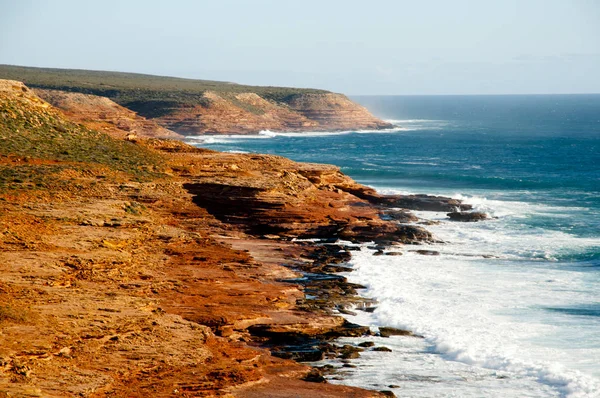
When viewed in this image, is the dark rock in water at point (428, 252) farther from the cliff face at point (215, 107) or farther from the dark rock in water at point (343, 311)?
the cliff face at point (215, 107)

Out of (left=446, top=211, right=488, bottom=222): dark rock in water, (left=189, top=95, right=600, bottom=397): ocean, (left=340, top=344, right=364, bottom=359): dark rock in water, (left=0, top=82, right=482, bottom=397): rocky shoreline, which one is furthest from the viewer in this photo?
(left=446, top=211, right=488, bottom=222): dark rock in water

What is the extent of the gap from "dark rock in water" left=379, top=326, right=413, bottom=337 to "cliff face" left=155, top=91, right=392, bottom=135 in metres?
105

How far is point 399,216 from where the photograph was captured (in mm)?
44188

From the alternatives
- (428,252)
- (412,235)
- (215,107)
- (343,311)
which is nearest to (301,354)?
(343,311)

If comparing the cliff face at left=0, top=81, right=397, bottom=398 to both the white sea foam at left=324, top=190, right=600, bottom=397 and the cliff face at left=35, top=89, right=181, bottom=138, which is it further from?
the cliff face at left=35, top=89, right=181, bottom=138

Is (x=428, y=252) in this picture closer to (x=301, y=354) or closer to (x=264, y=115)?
(x=301, y=354)

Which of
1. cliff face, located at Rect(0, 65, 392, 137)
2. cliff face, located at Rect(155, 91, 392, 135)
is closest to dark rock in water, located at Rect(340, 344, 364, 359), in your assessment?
cliff face, located at Rect(0, 65, 392, 137)

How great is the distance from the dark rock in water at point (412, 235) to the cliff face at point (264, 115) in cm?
9120

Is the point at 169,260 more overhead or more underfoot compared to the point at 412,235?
more underfoot

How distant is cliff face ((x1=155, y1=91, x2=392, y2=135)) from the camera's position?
131 m

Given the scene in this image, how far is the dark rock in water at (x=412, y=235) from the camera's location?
38.1 metres

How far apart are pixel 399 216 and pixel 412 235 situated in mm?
5621

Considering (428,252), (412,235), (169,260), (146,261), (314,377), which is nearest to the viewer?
(314,377)

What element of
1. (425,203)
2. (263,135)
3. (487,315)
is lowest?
(487,315)
